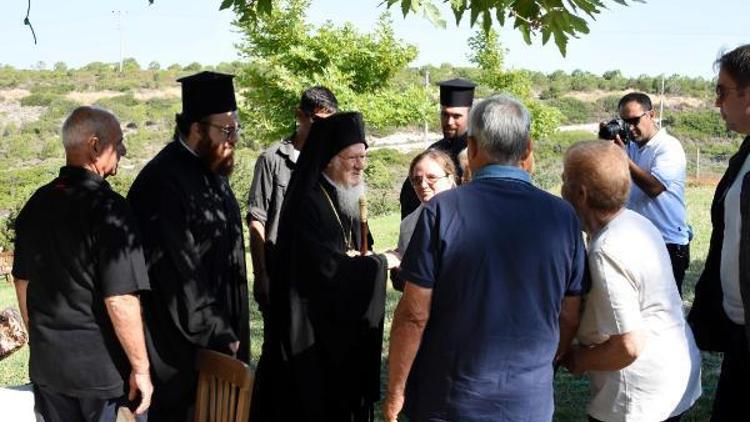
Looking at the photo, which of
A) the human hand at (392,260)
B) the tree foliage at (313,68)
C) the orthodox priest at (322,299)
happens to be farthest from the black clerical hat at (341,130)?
the tree foliage at (313,68)

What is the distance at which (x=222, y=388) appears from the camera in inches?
121

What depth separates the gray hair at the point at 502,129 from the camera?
2826 mm

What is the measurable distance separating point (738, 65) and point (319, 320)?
2.02m

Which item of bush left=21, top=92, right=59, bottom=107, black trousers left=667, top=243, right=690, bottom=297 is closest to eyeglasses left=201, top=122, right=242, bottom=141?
black trousers left=667, top=243, right=690, bottom=297

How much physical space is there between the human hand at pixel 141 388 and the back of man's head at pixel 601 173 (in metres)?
1.93

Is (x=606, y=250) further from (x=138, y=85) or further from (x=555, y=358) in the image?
(x=138, y=85)

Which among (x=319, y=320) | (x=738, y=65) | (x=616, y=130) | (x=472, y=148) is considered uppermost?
(x=738, y=65)

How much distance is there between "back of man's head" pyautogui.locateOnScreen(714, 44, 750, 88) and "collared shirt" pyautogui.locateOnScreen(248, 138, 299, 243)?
3.14 m

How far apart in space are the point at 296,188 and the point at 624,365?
5.60 feet

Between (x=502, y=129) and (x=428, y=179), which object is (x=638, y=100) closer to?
(x=428, y=179)

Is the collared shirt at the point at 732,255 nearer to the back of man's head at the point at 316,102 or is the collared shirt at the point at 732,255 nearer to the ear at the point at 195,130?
the ear at the point at 195,130

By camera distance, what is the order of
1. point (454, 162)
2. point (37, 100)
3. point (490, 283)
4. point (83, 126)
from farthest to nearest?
point (37, 100) → point (454, 162) → point (83, 126) → point (490, 283)

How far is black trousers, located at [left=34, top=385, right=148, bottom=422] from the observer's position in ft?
11.9

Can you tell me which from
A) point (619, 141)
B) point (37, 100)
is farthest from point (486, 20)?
point (37, 100)
